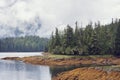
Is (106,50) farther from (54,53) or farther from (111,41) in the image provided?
(54,53)

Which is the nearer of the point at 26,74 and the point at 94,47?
the point at 26,74

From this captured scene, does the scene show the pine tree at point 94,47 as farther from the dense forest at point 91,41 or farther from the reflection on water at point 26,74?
the reflection on water at point 26,74

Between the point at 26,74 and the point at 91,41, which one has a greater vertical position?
the point at 91,41

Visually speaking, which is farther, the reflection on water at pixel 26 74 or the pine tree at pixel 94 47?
the pine tree at pixel 94 47

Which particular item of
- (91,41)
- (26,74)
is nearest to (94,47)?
(91,41)

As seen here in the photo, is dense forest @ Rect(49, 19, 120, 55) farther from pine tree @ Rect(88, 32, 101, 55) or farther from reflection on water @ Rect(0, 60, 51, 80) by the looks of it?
reflection on water @ Rect(0, 60, 51, 80)

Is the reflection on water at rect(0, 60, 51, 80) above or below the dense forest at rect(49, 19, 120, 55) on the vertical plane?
below

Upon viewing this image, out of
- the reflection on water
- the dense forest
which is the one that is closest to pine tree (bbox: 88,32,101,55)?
the dense forest

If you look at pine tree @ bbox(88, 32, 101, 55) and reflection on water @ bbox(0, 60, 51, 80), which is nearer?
reflection on water @ bbox(0, 60, 51, 80)

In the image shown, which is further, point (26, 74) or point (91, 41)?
point (91, 41)

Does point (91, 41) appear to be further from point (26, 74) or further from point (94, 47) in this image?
point (26, 74)

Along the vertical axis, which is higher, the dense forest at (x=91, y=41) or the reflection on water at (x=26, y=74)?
the dense forest at (x=91, y=41)

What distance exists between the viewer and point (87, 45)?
493ft

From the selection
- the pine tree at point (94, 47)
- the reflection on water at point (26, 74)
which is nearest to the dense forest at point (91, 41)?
the pine tree at point (94, 47)
